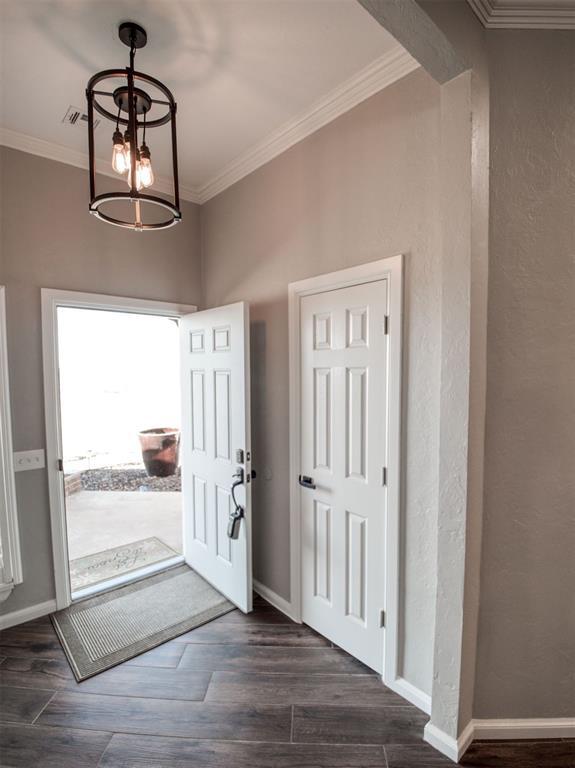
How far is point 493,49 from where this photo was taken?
53.4 inches

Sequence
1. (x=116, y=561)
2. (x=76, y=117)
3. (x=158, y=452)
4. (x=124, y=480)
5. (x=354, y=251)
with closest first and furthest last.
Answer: (x=354, y=251) → (x=76, y=117) → (x=116, y=561) → (x=124, y=480) → (x=158, y=452)

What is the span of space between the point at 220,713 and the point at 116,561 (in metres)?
1.79

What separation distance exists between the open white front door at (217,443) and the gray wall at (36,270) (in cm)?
74

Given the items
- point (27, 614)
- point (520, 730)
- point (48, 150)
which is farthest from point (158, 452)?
point (520, 730)

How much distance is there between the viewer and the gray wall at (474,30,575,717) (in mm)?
1352

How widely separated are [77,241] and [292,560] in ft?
8.21

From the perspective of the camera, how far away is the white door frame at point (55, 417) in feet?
7.52

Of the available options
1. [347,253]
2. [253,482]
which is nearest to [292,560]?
[253,482]

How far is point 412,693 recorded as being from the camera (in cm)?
168

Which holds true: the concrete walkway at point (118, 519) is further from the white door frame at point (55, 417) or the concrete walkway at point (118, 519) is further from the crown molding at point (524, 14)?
the crown molding at point (524, 14)

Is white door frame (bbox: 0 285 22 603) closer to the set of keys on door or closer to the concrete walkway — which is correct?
the concrete walkway

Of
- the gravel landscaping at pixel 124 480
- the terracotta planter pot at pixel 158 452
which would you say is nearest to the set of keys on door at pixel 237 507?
the gravel landscaping at pixel 124 480

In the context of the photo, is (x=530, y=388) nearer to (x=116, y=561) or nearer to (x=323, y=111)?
(x=323, y=111)

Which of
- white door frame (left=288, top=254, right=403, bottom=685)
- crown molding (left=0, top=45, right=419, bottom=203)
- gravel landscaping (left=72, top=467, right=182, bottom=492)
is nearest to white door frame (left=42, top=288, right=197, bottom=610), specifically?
crown molding (left=0, top=45, right=419, bottom=203)
